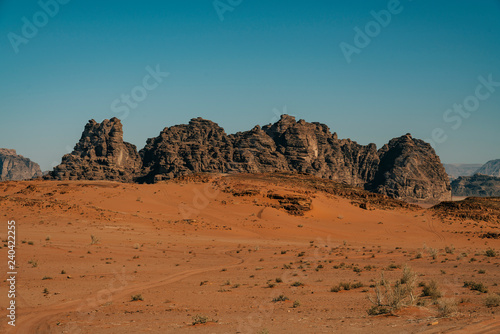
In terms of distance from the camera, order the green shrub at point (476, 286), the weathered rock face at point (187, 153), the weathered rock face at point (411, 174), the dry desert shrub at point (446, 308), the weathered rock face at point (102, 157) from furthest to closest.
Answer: the weathered rock face at point (411, 174)
the weathered rock face at point (102, 157)
the weathered rock face at point (187, 153)
the green shrub at point (476, 286)
the dry desert shrub at point (446, 308)

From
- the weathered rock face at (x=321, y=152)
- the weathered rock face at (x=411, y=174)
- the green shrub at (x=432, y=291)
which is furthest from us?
the weathered rock face at (x=411, y=174)

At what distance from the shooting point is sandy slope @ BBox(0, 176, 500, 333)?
11.4m

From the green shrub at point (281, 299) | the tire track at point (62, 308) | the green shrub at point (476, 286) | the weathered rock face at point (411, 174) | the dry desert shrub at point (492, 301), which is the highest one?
the weathered rock face at point (411, 174)

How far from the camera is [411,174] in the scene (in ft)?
470

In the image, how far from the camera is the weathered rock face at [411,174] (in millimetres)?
141500

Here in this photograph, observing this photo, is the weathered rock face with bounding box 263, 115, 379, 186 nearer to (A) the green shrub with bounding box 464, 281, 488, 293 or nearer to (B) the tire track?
(B) the tire track

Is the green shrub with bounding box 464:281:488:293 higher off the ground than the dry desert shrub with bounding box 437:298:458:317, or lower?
lower

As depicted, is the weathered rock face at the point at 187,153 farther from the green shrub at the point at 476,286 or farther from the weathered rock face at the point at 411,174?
the green shrub at the point at 476,286

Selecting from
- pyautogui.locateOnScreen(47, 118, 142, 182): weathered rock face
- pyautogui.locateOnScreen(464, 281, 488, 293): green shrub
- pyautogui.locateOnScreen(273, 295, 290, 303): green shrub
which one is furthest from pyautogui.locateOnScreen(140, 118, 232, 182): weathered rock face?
pyautogui.locateOnScreen(464, 281, 488, 293): green shrub

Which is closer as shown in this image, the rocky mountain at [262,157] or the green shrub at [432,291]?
the green shrub at [432,291]

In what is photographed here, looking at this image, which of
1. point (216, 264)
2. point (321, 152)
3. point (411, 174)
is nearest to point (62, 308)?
point (216, 264)

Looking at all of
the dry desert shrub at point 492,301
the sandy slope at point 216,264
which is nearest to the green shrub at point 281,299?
the sandy slope at point 216,264

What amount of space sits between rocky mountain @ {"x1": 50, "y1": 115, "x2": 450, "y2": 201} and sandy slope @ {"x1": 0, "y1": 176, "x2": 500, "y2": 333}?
155 feet

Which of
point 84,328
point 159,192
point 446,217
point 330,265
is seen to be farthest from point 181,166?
point 84,328
